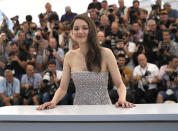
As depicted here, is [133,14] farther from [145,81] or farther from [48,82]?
[48,82]

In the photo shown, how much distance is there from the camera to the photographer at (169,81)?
331 cm

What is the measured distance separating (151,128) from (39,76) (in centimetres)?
319

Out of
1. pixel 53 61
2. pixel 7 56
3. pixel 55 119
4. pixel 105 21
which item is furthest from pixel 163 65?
pixel 55 119

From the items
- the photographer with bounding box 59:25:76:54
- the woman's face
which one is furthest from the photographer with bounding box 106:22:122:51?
the woman's face

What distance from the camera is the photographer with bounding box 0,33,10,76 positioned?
4.23 m

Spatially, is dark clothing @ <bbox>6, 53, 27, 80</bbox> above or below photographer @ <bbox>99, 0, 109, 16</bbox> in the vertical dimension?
below

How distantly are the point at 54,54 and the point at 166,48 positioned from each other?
5.68 ft

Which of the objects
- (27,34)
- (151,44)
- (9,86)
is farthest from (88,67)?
(27,34)

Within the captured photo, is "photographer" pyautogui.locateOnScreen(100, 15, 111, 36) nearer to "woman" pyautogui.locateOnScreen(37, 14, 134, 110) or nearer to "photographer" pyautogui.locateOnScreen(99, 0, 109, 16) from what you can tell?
"photographer" pyautogui.locateOnScreen(99, 0, 109, 16)

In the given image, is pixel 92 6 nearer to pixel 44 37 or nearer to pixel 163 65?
pixel 44 37

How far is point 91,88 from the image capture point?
5.38 ft

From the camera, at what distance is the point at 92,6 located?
16.9ft

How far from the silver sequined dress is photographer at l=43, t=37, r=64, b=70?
2.41 metres

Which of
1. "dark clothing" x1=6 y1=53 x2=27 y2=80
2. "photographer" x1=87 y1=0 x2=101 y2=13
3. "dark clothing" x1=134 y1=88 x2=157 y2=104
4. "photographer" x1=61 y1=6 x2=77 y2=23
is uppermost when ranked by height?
"photographer" x1=87 y1=0 x2=101 y2=13
